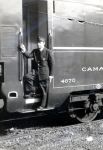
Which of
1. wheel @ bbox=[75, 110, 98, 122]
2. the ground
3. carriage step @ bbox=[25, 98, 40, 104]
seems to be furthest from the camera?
wheel @ bbox=[75, 110, 98, 122]

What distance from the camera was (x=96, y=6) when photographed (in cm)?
1005

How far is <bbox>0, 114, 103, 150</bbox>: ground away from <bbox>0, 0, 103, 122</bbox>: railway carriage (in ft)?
1.65

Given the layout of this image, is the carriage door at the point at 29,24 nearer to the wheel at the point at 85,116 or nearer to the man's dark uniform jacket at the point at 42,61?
the man's dark uniform jacket at the point at 42,61

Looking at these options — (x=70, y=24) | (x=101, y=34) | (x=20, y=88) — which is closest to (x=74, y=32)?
(x=70, y=24)

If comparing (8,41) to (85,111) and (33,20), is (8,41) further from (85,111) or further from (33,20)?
(85,111)

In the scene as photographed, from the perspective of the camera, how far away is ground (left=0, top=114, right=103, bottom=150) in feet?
26.8

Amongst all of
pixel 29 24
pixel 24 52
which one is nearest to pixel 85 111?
pixel 24 52

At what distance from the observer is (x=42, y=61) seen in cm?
918

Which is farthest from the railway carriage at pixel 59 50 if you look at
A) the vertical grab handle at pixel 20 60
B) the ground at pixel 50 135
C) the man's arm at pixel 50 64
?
the ground at pixel 50 135

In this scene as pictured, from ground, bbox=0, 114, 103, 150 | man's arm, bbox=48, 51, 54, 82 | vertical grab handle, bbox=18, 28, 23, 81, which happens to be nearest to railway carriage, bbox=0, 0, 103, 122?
vertical grab handle, bbox=18, 28, 23, 81

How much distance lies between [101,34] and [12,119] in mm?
2814

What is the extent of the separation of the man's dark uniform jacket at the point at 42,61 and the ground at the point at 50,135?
1232 mm

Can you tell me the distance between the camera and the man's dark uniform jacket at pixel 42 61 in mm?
9156

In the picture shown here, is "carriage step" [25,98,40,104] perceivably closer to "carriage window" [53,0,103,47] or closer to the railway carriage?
the railway carriage
